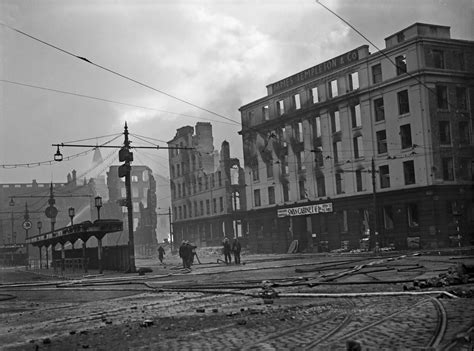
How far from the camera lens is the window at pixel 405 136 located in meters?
45.6

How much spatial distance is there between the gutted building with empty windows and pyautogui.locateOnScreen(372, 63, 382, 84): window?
3.0 inches

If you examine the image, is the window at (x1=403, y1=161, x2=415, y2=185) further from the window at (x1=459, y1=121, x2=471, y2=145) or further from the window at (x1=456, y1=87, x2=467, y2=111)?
the window at (x1=456, y1=87, x2=467, y2=111)

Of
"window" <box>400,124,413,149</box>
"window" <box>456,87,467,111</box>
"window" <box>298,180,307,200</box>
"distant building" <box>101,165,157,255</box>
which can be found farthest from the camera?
"distant building" <box>101,165,157,255</box>

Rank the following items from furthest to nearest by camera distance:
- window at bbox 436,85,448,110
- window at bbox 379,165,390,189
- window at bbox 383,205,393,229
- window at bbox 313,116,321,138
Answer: window at bbox 313,116,321,138 → window at bbox 379,165,390,189 → window at bbox 383,205,393,229 → window at bbox 436,85,448,110

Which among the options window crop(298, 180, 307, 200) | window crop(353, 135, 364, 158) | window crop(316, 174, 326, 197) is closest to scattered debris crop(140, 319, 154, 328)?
window crop(353, 135, 364, 158)

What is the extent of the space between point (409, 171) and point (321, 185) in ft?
30.3

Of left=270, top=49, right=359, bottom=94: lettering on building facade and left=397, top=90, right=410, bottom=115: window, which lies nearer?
left=397, top=90, right=410, bottom=115: window

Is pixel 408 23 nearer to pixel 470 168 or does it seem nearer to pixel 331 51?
pixel 331 51

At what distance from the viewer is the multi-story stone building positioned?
66750mm

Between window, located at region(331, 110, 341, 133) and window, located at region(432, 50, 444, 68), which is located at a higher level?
window, located at region(432, 50, 444, 68)

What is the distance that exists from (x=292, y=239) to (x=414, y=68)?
18.9 meters

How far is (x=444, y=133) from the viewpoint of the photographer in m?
45.1

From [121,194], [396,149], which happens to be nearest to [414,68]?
[396,149]

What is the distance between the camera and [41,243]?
137 feet
